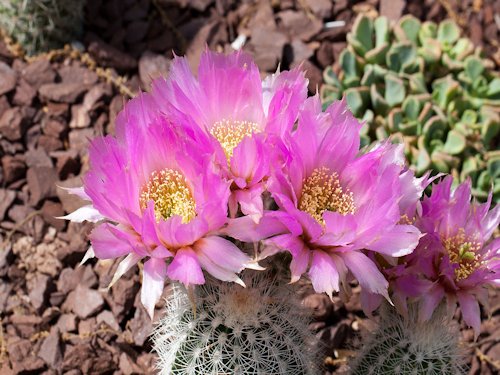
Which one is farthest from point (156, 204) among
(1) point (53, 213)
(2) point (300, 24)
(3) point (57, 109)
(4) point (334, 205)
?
(2) point (300, 24)

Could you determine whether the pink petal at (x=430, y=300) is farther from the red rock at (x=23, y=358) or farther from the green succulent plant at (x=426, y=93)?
the red rock at (x=23, y=358)

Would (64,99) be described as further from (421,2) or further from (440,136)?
(421,2)

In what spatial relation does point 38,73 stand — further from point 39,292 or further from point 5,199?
point 39,292

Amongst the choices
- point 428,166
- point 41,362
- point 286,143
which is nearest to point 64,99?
point 41,362

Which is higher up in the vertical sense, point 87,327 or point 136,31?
point 136,31

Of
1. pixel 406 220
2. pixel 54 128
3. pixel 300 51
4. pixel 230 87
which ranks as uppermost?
pixel 230 87
